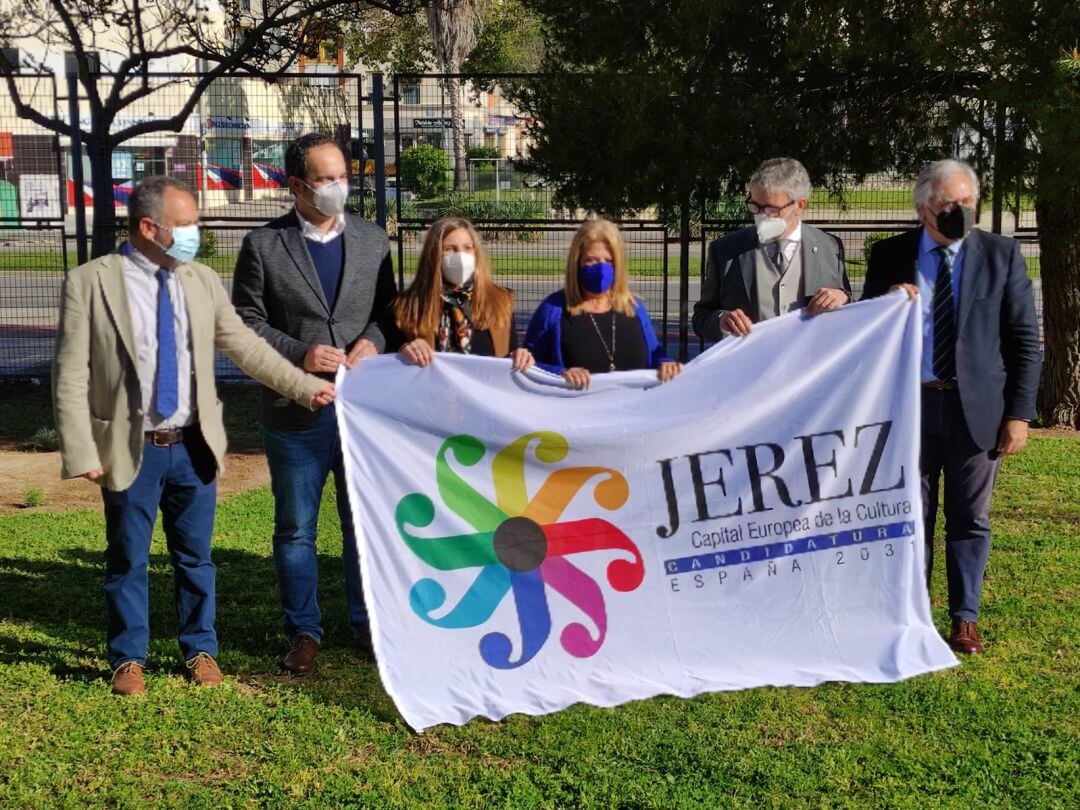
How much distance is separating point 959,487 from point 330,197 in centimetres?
283

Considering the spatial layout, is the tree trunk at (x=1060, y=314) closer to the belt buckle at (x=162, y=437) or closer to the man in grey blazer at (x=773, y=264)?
the man in grey blazer at (x=773, y=264)

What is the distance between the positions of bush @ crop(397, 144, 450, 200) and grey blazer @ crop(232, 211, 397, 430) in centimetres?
671

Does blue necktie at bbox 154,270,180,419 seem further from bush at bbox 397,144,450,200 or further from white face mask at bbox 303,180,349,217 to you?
bush at bbox 397,144,450,200

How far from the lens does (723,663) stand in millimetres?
4926

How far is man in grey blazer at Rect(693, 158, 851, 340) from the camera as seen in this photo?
5.08m

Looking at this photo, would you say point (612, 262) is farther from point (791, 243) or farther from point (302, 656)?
point (302, 656)

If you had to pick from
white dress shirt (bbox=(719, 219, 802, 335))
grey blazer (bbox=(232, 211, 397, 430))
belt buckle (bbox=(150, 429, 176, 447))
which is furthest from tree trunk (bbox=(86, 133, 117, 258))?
white dress shirt (bbox=(719, 219, 802, 335))

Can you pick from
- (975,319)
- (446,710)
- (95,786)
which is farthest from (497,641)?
(975,319)

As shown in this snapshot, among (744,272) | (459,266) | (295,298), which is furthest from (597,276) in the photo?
(295,298)

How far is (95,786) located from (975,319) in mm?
3739

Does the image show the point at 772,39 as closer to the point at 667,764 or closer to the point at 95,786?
the point at 667,764

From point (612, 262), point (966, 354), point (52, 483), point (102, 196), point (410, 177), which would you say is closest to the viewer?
point (612, 262)

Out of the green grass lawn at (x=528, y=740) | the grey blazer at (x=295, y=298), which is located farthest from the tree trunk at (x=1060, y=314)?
the grey blazer at (x=295, y=298)

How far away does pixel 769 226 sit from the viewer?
511cm
